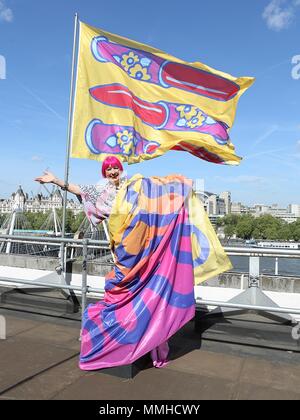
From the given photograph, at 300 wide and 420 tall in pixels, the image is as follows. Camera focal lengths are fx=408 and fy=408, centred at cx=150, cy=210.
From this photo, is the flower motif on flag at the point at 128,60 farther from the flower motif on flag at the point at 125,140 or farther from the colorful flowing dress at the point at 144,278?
the colorful flowing dress at the point at 144,278

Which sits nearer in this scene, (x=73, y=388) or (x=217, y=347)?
(x=73, y=388)

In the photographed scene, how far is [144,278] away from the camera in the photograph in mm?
3516

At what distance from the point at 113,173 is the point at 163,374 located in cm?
183

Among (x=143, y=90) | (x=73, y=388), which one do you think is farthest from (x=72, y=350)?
(x=143, y=90)

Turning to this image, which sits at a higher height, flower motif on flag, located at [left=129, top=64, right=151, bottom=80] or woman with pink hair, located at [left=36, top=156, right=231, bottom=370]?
flower motif on flag, located at [left=129, top=64, right=151, bottom=80]

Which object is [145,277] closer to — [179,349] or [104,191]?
[104,191]

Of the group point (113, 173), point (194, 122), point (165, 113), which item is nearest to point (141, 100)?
point (165, 113)

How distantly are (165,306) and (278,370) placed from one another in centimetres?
113

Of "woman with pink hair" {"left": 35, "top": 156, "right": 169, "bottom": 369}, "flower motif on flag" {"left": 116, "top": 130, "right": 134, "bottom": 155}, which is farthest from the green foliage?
"woman with pink hair" {"left": 35, "top": 156, "right": 169, "bottom": 369}

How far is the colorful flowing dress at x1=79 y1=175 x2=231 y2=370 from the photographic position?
345 centimetres

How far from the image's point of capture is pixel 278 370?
3.55 metres

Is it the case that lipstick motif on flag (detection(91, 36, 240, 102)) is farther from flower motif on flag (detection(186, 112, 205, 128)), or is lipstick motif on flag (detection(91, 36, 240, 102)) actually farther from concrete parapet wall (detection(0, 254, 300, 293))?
concrete parapet wall (detection(0, 254, 300, 293))

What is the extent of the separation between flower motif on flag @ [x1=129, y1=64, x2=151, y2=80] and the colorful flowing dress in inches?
110
